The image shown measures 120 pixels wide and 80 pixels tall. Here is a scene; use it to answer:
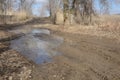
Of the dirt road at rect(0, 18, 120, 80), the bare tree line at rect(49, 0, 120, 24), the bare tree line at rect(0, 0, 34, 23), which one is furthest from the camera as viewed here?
the bare tree line at rect(0, 0, 34, 23)

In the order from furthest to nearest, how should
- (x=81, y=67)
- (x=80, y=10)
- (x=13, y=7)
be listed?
(x=13, y=7) < (x=80, y=10) < (x=81, y=67)

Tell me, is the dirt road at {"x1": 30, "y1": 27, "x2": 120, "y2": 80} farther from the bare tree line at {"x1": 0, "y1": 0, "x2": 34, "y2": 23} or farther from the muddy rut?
the bare tree line at {"x1": 0, "y1": 0, "x2": 34, "y2": 23}

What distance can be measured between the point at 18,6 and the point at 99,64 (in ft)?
174

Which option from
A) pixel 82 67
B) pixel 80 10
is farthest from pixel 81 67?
pixel 80 10

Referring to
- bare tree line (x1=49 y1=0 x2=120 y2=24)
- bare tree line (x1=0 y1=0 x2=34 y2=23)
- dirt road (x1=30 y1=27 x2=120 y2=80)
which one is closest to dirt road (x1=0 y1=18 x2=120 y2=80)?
dirt road (x1=30 y1=27 x2=120 y2=80)

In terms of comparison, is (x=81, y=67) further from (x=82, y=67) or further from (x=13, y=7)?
(x=13, y=7)

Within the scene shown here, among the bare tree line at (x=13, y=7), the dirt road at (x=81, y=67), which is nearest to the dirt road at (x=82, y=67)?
the dirt road at (x=81, y=67)

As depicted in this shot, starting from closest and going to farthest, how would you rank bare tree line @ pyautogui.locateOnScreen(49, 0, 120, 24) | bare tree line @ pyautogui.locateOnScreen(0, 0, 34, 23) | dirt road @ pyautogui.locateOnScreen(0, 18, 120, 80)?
dirt road @ pyautogui.locateOnScreen(0, 18, 120, 80), bare tree line @ pyautogui.locateOnScreen(49, 0, 120, 24), bare tree line @ pyautogui.locateOnScreen(0, 0, 34, 23)

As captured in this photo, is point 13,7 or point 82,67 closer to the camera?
point 82,67

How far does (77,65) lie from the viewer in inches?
338

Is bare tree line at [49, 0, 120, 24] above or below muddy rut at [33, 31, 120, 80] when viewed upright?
above

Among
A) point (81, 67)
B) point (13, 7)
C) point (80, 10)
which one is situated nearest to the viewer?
point (81, 67)

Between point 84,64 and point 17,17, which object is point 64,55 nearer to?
point 84,64

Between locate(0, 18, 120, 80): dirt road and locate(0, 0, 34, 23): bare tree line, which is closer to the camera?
locate(0, 18, 120, 80): dirt road
